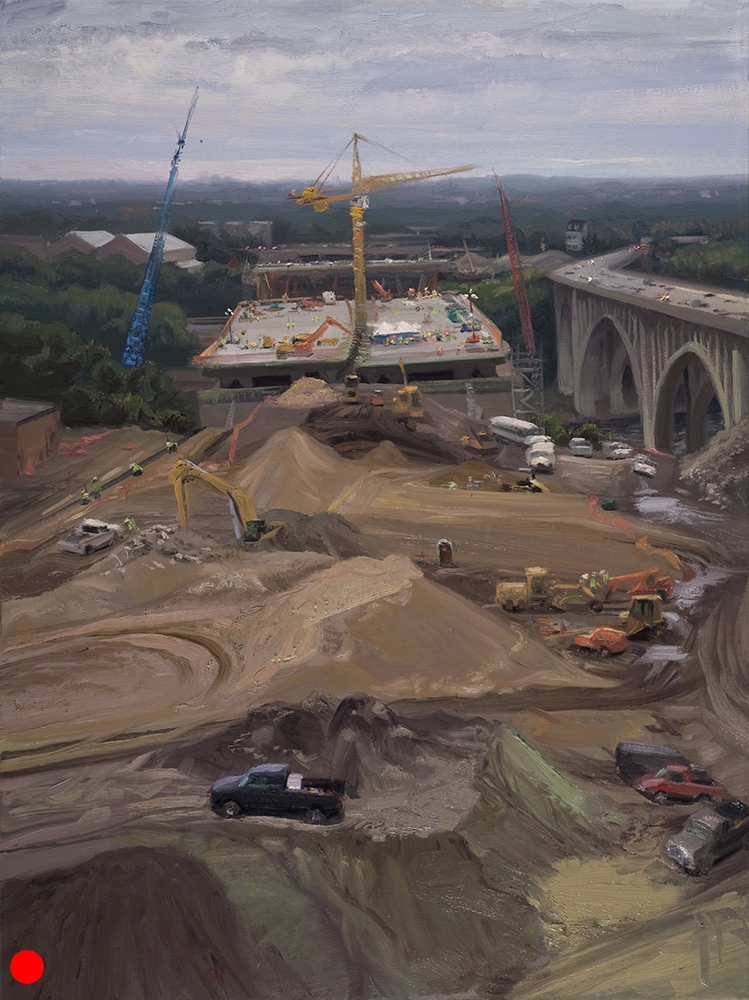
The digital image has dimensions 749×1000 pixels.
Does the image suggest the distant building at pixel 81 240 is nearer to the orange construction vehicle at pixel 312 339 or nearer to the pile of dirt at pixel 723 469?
the orange construction vehicle at pixel 312 339

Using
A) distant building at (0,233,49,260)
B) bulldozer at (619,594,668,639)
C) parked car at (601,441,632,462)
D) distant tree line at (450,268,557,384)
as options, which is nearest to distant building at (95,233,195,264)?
distant building at (0,233,49,260)

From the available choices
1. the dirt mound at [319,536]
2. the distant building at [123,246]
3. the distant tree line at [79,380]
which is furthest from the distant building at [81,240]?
the dirt mound at [319,536]

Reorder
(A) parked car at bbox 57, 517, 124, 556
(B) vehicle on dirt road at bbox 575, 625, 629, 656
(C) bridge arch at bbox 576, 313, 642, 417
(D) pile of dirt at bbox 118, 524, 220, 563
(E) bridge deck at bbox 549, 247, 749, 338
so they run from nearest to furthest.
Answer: (B) vehicle on dirt road at bbox 575, 625, 629, 656
(D) pile of dirt at bbox 118, 524, 220, 563
(A) parked car at bbox 57, 517, 124, 556
(E) bridge deck at bbox 549, 247, 749, 338
(C) bridge arch at bbox 576, 313, 642, 417

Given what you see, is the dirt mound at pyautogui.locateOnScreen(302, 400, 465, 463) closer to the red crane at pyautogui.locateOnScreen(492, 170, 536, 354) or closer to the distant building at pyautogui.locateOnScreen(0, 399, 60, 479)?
the red crane at pyautogui.locateOnScreen(492, 170, 536, 354)

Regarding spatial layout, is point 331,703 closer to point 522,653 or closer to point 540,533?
point 522,653

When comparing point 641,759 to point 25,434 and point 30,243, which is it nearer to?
point 25,434

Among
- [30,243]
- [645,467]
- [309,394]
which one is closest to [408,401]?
[309,394]

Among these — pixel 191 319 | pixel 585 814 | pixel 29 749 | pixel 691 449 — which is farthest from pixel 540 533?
pixel 29 749
